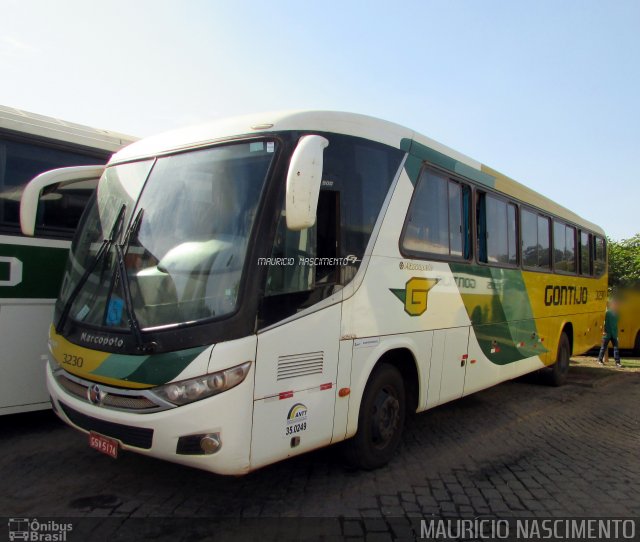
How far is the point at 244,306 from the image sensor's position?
3518 mm

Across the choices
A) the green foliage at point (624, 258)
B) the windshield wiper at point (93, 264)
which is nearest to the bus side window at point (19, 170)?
the windshield wiper at point (93, 264)

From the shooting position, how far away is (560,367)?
954cm

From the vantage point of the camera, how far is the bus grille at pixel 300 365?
3723 mm

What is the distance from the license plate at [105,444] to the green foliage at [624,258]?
958 inches

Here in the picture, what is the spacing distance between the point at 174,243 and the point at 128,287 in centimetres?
46

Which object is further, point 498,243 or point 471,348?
point 498,243

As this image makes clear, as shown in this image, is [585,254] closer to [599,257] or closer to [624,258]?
[599,257]

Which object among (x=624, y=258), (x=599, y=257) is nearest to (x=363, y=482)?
(x=599, y=257)

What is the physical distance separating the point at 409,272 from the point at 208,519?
2783 millimetres

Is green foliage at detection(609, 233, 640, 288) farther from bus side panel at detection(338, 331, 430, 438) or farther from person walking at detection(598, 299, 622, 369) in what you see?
bus side panel at detection(338, 331, 430, 438)

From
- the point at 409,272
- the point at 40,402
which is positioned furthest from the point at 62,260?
the point at 409,272

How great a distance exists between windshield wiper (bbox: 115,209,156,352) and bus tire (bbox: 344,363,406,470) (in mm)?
2002

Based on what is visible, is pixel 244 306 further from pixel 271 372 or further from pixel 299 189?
pixel 299 189

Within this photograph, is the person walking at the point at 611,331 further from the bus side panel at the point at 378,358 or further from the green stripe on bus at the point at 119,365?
the green stripe on bus at the point at 119,365
